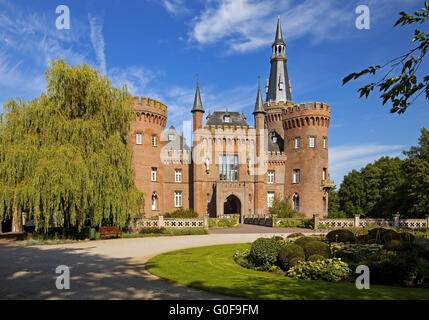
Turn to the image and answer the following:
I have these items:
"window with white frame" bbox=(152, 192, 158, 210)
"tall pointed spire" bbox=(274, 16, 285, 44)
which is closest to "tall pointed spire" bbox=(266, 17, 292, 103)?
"tall pointed spire" bbox=(274, 16, 285, 44)

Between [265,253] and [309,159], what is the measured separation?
32771mm

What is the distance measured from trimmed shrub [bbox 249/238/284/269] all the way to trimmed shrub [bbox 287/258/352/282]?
1337 millimetres

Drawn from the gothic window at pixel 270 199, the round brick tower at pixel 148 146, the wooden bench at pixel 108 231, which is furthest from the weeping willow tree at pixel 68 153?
the gothic window at pixel 270 199

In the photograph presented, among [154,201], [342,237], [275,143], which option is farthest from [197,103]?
[342,237]

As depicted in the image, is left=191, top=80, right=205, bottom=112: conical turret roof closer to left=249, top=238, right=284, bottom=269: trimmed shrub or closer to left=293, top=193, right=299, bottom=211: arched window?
left=293, top=193, right=299, bottom=211: arched window

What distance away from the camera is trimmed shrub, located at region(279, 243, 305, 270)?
12039mm

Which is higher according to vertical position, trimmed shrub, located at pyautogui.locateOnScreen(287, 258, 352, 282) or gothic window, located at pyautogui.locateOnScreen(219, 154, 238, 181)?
gothic window, located at pyautogui.locateOnScreen(219, 154, 238, 181)

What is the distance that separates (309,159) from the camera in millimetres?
43562

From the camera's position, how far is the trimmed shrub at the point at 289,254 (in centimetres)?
1204

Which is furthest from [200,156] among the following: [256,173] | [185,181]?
[256,173]

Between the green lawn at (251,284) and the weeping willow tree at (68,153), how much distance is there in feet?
29.9

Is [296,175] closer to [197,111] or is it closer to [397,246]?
[197,111]
